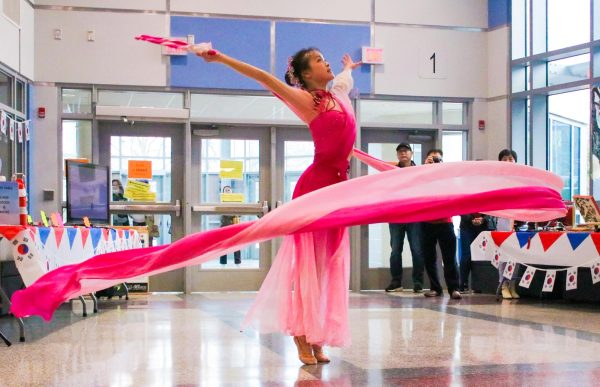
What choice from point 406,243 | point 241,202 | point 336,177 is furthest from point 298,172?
point 336,177

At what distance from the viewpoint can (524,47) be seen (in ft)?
31.2

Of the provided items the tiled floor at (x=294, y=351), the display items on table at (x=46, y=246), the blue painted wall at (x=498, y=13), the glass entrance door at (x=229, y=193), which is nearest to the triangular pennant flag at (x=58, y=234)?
the display items on table at (x=46, y=246)

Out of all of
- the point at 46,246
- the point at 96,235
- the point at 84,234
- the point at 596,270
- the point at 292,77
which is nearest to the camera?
the point at 292,77

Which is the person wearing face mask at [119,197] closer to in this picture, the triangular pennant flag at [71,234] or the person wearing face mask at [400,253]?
the person wearing face mask at [400,253]

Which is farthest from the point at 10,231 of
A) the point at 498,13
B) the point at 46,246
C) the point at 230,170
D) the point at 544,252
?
the point at 498,13

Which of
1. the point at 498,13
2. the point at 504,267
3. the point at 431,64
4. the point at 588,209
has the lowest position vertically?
the point at 504,267

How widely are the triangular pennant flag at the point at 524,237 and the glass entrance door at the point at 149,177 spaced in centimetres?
392

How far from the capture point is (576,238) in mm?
6590

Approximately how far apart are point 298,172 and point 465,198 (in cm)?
638

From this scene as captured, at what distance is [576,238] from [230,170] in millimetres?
4255

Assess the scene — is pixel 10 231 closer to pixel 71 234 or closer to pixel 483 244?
pixel 71 234

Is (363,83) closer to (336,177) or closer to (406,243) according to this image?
(406,243)

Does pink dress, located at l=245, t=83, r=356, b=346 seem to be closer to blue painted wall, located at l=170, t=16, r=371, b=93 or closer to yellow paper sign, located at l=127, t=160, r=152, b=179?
blue painted wall, located at l=170, t=16, r=371, b=93

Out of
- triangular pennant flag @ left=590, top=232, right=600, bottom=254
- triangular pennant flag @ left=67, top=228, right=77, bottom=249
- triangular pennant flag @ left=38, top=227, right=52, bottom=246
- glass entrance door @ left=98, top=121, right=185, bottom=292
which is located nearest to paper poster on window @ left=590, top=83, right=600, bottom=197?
triangular pennant flag @ left=590, top=232, right=600, bottom=254
